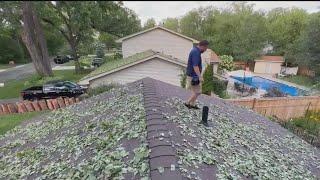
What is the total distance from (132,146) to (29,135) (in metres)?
4.75

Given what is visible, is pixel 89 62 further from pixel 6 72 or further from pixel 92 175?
pixel 92 175

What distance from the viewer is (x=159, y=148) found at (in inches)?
156

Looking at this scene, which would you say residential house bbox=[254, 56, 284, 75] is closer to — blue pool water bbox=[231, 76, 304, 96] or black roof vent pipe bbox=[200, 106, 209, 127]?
blue pool water bbox=[231, 76, 304, 96]

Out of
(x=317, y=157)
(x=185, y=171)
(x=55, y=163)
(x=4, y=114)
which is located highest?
(x=185, y=171)

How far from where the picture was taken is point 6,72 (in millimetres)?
34625

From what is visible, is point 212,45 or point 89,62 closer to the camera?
point 89,62

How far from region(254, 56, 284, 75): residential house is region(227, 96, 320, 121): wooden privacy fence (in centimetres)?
2650

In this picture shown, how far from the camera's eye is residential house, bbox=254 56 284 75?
136 ft

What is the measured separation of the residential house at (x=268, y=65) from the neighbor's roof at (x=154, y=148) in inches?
1450

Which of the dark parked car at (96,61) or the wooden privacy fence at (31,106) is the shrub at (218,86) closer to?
the wooden privacy fence at (31,106)

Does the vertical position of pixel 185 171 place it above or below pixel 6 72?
above

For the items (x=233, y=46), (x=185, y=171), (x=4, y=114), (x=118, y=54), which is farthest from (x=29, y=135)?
(x=233, y=46)

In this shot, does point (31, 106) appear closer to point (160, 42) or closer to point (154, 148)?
point (160, 42)

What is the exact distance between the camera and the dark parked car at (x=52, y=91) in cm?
1944
